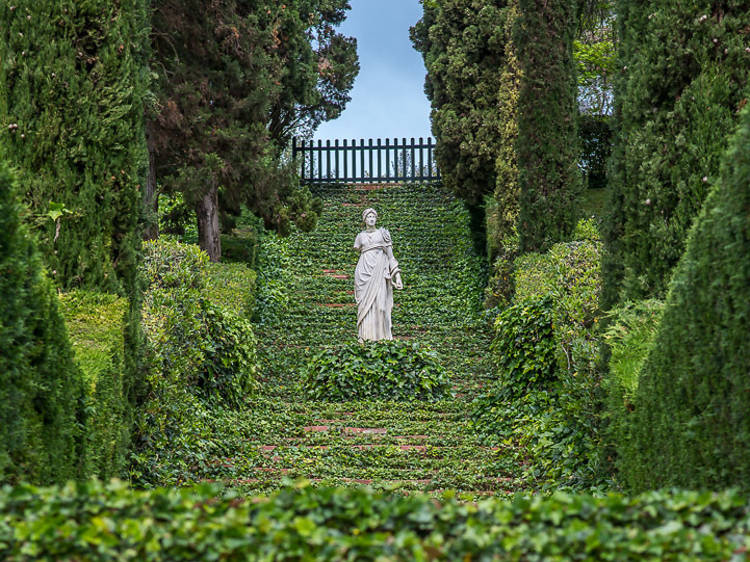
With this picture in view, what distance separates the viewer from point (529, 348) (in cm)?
1137

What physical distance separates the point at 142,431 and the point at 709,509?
227 inches

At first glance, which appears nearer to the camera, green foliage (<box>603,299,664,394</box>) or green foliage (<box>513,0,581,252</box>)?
green foliage (<box>603,299,664,394</box>)

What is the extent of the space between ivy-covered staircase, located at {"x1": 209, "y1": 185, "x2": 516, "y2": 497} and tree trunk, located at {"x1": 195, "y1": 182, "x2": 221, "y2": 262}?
167cm

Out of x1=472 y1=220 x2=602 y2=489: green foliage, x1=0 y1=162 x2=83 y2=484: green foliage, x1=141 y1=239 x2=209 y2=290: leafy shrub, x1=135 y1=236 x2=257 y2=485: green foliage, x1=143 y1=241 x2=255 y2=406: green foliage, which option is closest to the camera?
x1=0 y1=162 x2=83 y2=484: green foliage

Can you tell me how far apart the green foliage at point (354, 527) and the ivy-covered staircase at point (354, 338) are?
70 centimetres

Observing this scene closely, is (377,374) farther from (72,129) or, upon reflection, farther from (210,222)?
(210,222)

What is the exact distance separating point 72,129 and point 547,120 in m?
9.93

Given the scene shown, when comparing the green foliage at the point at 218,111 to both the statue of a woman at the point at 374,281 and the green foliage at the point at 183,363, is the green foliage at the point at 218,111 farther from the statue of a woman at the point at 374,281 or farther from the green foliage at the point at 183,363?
the statue of a woman at the point at 374,281

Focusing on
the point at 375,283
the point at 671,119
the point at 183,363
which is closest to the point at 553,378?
the point at 375,283

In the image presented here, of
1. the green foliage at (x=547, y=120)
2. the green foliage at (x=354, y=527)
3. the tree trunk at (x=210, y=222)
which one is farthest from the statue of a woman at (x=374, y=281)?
the green foliage at (x=354, y=527)

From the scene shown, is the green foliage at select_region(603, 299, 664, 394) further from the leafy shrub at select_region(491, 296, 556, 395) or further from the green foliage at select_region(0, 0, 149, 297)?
the leafy shrub at select_region(491, 296, 556, 395)

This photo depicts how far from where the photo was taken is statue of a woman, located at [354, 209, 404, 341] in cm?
1350

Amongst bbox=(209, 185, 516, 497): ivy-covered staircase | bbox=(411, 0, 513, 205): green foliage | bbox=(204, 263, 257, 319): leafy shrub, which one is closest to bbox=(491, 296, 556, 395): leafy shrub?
bbox=(209, 185, 516, 497): ivy-covered staircase

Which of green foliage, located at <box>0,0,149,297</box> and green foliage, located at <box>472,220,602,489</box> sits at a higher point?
green foliage, located at <box>0,0,149,297</box>
